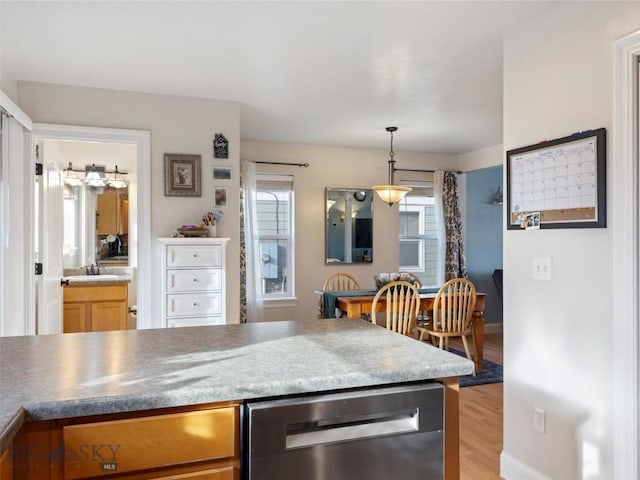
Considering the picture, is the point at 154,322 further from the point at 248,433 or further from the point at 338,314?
the point at 248,433

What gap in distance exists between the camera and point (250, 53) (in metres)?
2.83

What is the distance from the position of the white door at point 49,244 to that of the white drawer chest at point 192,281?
91cm

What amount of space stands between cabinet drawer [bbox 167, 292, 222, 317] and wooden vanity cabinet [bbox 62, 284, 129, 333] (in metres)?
1.79

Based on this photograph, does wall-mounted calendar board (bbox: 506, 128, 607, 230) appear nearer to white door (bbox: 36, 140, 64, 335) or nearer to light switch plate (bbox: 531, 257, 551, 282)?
light switch plate (bbox: 531, 257, 551, 282)

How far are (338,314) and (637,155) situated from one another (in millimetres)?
2879

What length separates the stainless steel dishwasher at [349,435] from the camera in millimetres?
1136

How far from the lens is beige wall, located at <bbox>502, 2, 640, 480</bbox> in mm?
1903

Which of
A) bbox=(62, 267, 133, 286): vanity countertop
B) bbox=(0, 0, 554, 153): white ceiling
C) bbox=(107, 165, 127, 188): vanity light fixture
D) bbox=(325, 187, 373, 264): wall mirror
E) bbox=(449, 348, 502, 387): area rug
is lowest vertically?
bbox=(449, 348, 502, 387): area rug

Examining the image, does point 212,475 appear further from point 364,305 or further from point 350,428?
point 364,305

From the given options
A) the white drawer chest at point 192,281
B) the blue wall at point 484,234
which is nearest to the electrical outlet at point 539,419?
the white drawer chest at point 192,281

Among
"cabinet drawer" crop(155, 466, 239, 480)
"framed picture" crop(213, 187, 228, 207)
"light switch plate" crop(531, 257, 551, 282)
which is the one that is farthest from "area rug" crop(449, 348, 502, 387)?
"cabinet drawer" crop(155, 466, 239, 480)

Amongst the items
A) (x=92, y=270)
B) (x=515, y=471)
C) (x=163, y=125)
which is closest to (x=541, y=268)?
(x=515, y=471)

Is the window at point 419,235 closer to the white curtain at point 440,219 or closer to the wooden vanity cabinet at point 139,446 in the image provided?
the white curtain at point 440,219

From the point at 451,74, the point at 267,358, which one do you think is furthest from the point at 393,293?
the point at 267,358
